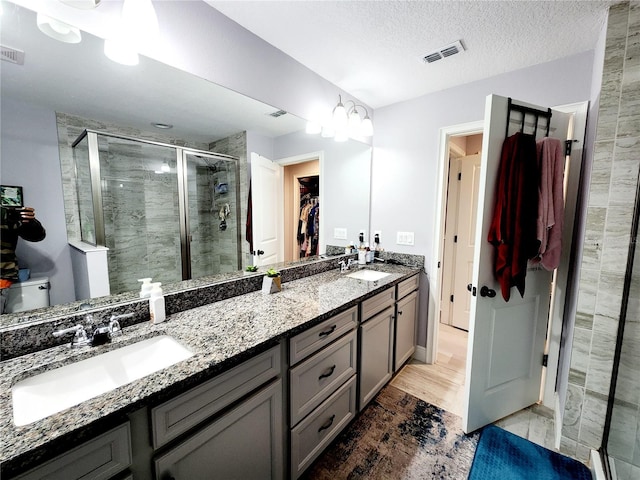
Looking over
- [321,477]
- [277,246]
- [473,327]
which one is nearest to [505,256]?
[473,327]

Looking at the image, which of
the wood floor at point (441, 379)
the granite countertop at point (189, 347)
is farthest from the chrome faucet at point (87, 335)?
the wood floor at point (441, 379)

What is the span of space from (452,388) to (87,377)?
89.2 inches

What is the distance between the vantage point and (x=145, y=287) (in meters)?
1.20

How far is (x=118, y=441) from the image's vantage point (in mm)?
679

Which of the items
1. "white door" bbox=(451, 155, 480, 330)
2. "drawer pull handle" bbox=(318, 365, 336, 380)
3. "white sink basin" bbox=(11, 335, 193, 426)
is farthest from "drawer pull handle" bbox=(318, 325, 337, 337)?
"white door" bbox=(451, 155, 480, 330)

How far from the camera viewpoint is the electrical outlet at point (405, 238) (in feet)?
7.87

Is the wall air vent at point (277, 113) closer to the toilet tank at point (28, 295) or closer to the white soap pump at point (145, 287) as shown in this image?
the white soap pump at point (145, 287)

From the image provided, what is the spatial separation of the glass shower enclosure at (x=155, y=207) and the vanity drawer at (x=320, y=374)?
0.73m

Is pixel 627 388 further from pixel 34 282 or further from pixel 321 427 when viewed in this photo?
pixel 34 282

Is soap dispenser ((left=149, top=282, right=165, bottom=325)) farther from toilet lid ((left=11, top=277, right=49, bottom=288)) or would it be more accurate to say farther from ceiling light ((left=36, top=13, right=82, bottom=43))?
ceiling light ((left=36, top=13, right=82, bottom=43))

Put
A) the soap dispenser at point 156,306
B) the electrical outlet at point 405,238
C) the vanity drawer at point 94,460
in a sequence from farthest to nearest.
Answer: the electrical outlet at point 405,238 < the soap dispenser at point 156,306 < the vanity drawer at point 94,460

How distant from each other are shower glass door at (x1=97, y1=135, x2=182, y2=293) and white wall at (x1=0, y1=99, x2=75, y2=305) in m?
0.14

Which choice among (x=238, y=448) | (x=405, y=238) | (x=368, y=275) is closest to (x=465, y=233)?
(x=405, y=238)

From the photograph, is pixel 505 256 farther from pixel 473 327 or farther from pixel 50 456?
pixel 50 456
